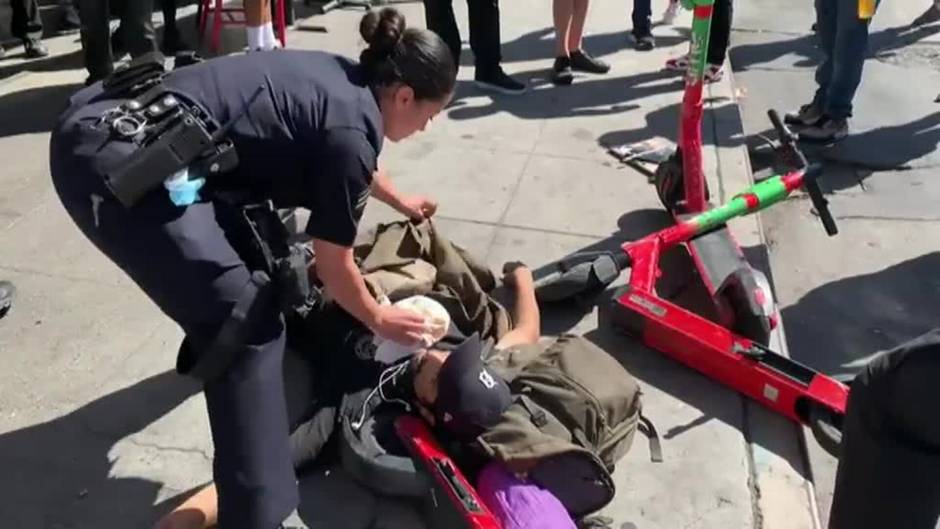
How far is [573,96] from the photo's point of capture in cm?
645

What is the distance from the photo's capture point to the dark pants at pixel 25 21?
6.85 meters

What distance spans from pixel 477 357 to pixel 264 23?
3471 millimetres

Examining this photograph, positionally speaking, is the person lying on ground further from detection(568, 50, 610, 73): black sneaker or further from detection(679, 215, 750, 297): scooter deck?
detection(568, 50, 610, 73): black sneaker

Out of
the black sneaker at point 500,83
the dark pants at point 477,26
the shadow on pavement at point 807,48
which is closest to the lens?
the dark pants at point 477,26

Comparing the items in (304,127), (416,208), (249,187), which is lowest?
(416,208)

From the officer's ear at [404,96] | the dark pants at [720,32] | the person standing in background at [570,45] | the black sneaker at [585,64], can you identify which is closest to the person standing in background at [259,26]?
the person standing in background at [570,45]

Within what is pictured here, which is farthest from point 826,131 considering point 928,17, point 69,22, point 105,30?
point 69,22

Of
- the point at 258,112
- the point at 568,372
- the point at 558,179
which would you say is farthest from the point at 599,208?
the point at 258,112

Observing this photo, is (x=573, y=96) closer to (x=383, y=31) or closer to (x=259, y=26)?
(x=259, y=26)

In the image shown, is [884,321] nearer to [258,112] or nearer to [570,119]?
[570,119]

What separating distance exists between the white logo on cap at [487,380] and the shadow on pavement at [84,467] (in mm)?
984

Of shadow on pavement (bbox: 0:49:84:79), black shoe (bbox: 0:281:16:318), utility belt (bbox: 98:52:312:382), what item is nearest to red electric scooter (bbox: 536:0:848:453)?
utility belt (bbox: 98:52:312:382)

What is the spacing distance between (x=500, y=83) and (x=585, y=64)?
665 mm

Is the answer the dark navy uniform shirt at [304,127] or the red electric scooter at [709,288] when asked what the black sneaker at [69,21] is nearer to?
the red electric scooter at [709,288]
